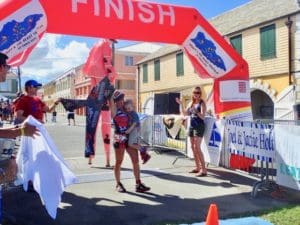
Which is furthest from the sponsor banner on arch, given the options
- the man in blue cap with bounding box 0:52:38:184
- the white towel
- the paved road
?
the man in blue cap with bounding box 0:52:38:184

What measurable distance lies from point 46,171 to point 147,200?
2.10 meters

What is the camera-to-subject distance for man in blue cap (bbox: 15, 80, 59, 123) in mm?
6989

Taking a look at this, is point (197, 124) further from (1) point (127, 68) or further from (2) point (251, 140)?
(1) point (127, 68)

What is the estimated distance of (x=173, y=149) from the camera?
41.6ft

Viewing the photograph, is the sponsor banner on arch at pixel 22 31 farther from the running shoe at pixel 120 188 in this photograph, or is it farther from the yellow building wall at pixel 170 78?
the yellow building wall at pixel 170 78

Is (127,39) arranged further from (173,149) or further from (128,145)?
(173,149)

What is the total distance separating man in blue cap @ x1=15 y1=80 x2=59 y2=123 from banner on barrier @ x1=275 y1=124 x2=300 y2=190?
3908 mm

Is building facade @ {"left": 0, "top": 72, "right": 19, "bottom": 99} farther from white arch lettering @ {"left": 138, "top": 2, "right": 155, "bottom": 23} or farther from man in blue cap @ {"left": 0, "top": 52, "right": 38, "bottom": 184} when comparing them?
man in blue cap @ {"left": 0, "top": 52, "right": 38, "bottom": 184}

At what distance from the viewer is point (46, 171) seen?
18.0 ft

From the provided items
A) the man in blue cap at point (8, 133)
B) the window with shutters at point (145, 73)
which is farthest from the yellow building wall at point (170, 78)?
the man in blue cap at point (8, 133)

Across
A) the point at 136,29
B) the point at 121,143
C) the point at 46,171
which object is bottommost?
the point at 46,171

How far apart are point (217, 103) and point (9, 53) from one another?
177 inches

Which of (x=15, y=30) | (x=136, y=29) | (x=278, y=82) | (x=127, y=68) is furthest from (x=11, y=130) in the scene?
(x=127, y=68)

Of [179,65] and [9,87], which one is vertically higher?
[179,65]
